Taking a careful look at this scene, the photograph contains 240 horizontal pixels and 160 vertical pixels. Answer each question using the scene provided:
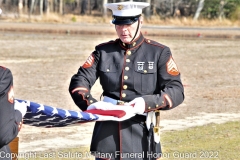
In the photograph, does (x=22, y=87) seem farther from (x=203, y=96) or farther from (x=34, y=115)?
(x=34, y=115)

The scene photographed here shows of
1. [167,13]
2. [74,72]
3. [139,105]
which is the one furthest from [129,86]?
[167,13]

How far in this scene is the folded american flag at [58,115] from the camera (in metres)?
4.67

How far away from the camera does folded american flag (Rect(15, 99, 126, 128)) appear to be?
4.67 metres

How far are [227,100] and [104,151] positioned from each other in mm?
9262

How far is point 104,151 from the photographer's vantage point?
5176 mm

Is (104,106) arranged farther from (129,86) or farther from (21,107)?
(21,107)

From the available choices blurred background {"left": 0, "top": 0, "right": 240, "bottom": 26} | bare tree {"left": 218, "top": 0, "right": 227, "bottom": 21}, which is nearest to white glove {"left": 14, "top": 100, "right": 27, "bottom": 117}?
blurred background {"left": 0, "top": 0, "right": 240, "bottom": 26}

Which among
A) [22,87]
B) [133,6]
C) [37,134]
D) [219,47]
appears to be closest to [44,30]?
[219,47]

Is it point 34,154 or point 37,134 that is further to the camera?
point 37,134

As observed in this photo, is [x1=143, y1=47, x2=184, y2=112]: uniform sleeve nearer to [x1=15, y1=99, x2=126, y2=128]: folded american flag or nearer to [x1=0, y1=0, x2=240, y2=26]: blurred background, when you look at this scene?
[x1=15, y1=99, x2=126, y2=128]: folded american flag

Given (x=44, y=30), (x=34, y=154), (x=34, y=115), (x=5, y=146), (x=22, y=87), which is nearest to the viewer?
(x=5, y=146)

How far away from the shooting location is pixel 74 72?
18719mm

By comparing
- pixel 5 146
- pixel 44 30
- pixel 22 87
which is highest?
pixel 5 146

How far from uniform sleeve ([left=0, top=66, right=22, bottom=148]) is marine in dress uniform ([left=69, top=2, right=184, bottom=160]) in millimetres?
1056
